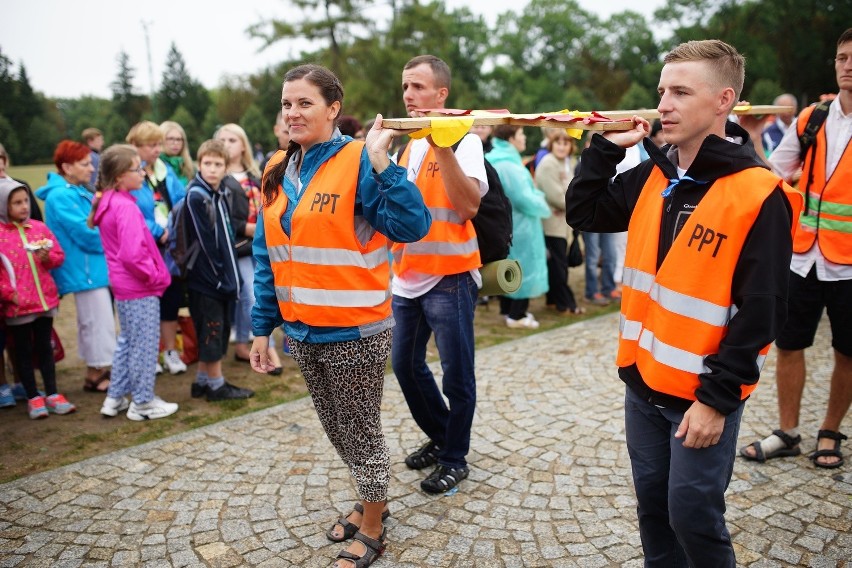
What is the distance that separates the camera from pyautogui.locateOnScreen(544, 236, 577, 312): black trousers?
28.0ft

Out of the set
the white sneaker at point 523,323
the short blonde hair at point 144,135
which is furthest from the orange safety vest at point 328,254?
the white sneaker at point 523,323

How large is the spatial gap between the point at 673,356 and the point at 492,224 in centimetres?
178

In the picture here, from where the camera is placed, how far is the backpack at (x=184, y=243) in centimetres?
559

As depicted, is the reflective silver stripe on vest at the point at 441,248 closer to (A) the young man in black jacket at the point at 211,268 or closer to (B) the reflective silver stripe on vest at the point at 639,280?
(B) the reflective silver stripe on vest at the point at 639,280

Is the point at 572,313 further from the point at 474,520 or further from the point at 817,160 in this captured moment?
the point at 474,520

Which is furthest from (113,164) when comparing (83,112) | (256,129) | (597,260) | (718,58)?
(83,112)

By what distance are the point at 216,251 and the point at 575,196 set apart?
3.78 meters

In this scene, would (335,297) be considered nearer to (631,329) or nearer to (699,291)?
(631,329)

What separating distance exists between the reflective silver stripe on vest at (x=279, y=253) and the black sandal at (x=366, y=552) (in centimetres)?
148

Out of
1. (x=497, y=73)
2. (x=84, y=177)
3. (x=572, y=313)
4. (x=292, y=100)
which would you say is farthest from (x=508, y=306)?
(x=497, y=73)

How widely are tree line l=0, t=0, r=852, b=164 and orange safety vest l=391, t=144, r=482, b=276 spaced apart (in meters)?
31.8

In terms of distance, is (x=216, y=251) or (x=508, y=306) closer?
(x=216, y=251)

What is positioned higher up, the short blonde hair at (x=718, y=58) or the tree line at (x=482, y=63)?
the tree line at (x=482, y=63)

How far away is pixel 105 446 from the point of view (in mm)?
4887
